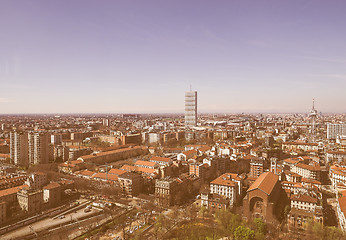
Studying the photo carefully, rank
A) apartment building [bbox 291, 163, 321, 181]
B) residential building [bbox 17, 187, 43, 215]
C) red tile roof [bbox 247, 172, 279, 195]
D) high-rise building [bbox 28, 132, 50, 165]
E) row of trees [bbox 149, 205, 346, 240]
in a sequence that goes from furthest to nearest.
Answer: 1. high-rise building [bbox 28, 132, 50, 165]
2. apartment building [bbox 291, 163, 321, 181]
3. residential building [bbox 17, 187, 43, 215]
4. red tile roof [bbox 247, 172, 279, 195]
5. row of trees [bbox 149, 205, 346, 240]

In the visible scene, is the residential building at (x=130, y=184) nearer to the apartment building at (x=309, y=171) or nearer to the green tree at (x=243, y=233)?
the green tree at (x=243, y=233)

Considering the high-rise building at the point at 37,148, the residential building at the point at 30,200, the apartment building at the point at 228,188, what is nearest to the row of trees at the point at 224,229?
the apartment building at the point at 228,188

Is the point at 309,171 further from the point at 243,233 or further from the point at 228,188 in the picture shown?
the point at 243,233

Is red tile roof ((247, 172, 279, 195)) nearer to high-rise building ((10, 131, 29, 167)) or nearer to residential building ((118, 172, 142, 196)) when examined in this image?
residential building ((118, 172, 142, 196))

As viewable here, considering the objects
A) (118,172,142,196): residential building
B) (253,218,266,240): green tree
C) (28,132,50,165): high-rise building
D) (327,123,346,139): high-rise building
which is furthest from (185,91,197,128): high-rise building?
(253,218,266,240): green tree

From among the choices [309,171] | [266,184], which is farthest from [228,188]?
[309,171]

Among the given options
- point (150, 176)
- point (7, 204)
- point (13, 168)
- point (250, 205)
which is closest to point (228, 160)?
point (150, 176)

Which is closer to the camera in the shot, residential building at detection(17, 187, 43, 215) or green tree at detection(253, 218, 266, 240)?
green tree at detection(253, 218, 266, 240)

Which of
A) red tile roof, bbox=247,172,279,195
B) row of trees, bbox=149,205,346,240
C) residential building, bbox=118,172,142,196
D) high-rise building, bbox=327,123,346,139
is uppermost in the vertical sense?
high-rise building, bbox=327,123,346,139
